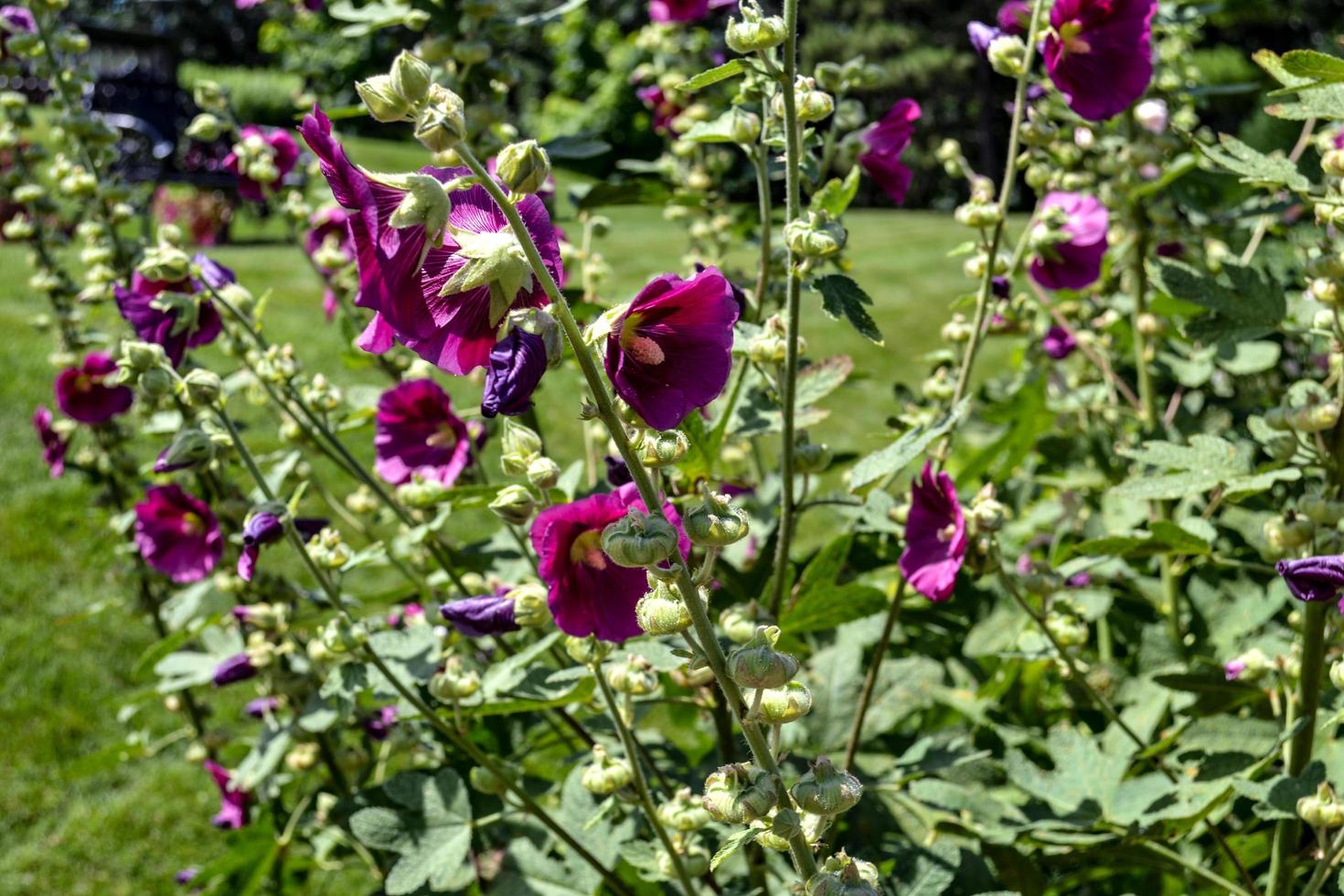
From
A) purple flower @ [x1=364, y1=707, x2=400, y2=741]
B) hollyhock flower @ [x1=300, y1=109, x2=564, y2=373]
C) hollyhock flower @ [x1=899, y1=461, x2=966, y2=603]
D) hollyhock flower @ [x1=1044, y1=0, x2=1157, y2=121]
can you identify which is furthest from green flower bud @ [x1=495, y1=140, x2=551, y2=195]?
purple flower @ [x1=364, y1=707, x2=400, y2=741]

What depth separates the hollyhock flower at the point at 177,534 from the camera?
6.30 ft

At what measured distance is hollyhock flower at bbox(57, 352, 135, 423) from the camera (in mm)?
2150

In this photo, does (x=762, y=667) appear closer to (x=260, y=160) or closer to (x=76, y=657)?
(x=260, y=160)

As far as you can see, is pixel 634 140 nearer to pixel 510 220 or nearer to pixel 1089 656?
pixel 1089 656

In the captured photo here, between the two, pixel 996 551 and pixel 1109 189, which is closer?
pixel 996 551

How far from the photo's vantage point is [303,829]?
2082 millimetres

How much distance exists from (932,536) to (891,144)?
55 centimetres

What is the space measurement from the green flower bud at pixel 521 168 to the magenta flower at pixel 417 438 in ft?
3.10

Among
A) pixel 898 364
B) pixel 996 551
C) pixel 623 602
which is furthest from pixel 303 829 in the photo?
pixel 898 364

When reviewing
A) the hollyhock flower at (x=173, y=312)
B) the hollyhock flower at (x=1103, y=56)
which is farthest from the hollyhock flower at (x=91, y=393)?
the hollyhock flower at (x=1103, y=56)

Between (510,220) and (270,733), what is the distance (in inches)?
55.1

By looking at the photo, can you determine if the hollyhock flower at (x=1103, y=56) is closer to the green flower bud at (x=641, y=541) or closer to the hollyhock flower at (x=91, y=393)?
the green flower bud at (x=641, y=541)

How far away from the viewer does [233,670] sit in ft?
6.11

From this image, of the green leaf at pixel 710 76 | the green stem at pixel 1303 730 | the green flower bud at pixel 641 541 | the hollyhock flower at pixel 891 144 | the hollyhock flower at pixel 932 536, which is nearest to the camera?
the green flower bud at pixel 641 541
